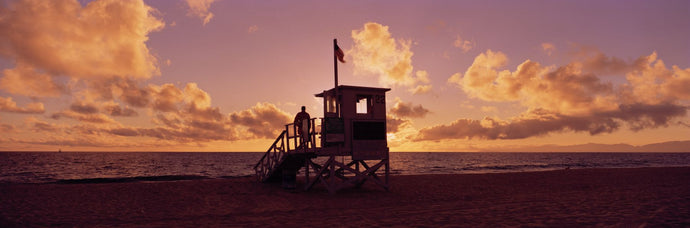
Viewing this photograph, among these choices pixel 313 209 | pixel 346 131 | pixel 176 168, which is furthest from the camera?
pixel 176 168

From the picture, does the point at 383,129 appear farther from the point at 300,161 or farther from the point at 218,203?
the point at 218,203

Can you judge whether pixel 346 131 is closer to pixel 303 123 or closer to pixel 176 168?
pixel 303 123

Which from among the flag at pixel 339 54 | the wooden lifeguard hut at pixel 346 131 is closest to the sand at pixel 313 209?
the wooden lifeguard hut at pixel 346 131

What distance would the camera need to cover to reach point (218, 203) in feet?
51.5

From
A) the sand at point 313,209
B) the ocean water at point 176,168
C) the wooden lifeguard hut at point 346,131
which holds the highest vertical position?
the wooden lifeguard hut at point 346,131

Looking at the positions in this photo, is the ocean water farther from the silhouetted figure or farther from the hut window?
the hut window

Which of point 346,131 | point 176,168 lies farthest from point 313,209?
point 176,168

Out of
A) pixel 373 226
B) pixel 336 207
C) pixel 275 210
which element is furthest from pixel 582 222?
pixel 275 210

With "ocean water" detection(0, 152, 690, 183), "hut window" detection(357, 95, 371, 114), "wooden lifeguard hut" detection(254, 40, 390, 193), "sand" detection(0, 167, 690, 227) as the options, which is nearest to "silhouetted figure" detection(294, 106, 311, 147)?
"wooden lifeguard hut" detection(254, 40, 390, 193)

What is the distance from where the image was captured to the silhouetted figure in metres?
18.6

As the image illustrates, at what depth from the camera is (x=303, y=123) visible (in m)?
18.8

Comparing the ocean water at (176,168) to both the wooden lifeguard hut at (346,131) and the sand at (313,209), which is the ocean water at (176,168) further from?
the wooden lifeguard hut at (346,131)

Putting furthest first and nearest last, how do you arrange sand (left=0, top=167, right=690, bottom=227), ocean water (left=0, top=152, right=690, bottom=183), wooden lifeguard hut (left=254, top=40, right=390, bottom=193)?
ocean water (left=0, top=152, right=690, bottom=183) < wooden lifeguard hut (left=254, top=40, right=390, bottom=193) < sand (left=0, top=167, right=690, bottom=227)

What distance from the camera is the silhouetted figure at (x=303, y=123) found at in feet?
61.1
